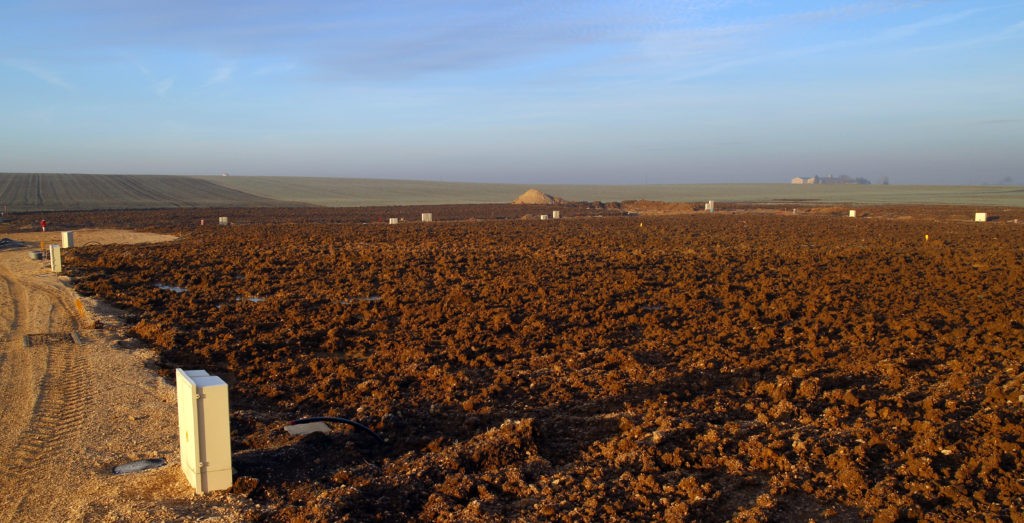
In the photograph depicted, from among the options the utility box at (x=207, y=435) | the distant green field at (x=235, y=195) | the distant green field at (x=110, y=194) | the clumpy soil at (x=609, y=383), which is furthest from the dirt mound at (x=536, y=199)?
the utility box at (x=207, y=435)

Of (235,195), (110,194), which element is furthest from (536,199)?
(110,194)

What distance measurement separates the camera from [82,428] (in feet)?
20.9

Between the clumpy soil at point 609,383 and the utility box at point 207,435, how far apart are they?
0.20 m

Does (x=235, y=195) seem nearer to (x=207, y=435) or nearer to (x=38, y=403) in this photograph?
(x=38, y=403)

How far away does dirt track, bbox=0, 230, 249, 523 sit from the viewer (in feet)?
15.9

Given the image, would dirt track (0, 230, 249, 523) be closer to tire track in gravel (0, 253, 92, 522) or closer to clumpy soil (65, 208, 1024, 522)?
tire track in gravel (0, 253, 92, 522)

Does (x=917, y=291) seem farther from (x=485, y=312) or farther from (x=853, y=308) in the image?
(x=485, y=312)

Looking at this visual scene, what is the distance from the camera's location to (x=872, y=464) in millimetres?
5543

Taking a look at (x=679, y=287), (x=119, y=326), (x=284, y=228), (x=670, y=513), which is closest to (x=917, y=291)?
(x=679, y=287)

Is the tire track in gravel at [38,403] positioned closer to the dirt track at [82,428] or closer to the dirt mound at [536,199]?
the dirt track at [82,428]

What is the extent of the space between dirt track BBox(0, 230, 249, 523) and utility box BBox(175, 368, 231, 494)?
14 centimetres

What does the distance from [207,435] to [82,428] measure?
2.24m

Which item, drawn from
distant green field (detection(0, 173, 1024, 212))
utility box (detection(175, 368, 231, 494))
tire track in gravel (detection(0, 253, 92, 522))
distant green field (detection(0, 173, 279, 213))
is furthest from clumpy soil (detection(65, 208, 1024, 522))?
distant green field (detection(0, 173, 1024, 212))

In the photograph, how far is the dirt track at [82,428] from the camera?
4840 millimetres
